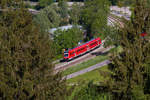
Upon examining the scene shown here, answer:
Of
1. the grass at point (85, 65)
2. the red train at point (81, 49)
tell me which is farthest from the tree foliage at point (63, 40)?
the grass at point (85, 65)

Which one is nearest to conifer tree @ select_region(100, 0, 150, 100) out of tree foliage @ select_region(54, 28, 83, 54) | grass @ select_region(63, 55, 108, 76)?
grass @ select_region(63, 55, 108, 76)

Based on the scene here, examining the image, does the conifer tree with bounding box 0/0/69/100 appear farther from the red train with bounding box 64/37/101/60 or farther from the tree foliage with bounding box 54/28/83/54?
the tree foliage with bounding box 54/28/83/54

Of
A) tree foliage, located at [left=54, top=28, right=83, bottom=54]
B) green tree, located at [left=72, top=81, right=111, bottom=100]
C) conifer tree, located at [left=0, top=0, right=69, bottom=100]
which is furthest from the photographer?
tree foliage, located at [left=54, top=28, right=83, bottom=54]

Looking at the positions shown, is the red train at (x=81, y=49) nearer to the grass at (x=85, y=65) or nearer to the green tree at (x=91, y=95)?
the grass at (x=85, y=65)

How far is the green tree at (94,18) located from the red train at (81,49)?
5.27 m

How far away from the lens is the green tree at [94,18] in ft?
217

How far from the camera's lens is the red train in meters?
54.7

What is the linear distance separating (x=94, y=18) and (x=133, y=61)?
5342 centimetres

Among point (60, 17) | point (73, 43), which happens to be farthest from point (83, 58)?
point (60, 17)


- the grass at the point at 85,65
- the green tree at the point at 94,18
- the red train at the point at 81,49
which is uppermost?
the green tree at the point at 94,18

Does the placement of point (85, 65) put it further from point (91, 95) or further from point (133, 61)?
point (133, 61)

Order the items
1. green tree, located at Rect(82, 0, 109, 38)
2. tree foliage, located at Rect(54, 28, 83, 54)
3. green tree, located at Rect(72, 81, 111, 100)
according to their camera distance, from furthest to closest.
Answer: green tree, located at Rect(82, 0, 109, 38) → tree foliage, located at Rect(54, 28, 83, 54) → green tree, located at Rect(72, 81, 111, 100)

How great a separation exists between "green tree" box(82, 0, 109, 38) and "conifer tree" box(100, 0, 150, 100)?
46656 mm

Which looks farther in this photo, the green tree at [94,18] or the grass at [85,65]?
the green tree at [94,18]
